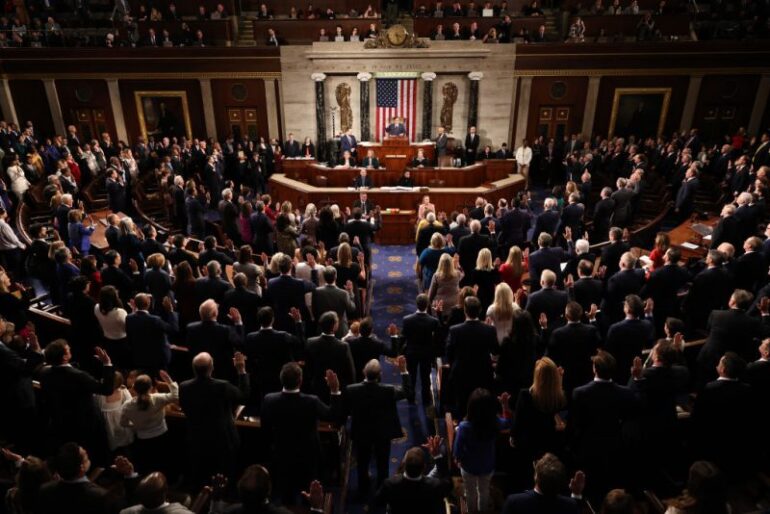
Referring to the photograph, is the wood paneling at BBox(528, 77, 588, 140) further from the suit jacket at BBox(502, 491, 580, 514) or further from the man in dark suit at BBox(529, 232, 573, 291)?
the suit jacket at BBox(502, 491, 580, 514)

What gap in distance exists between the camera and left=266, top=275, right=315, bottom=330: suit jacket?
202 inches

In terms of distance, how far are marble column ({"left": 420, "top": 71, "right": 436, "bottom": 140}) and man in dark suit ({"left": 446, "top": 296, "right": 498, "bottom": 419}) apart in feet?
41.3

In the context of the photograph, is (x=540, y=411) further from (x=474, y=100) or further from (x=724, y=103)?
(x=724, y=103)

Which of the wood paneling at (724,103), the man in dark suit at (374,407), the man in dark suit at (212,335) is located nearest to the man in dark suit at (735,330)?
the man in dark suit at (374,407)

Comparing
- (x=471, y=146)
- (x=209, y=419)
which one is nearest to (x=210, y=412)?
(x=209, y=419)

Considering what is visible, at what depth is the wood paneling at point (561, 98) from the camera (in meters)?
15.6

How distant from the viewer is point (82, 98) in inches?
638

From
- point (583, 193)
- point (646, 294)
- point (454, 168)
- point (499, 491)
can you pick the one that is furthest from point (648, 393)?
point (454, 168)

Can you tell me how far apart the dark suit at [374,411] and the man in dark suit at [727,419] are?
7.15 feet

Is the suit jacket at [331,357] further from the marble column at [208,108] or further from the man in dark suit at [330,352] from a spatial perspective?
the marble column at [208,108]

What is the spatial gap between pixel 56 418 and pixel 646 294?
5653mm

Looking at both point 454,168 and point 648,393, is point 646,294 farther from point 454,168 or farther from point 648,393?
point 454,168

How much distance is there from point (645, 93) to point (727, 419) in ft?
47.5

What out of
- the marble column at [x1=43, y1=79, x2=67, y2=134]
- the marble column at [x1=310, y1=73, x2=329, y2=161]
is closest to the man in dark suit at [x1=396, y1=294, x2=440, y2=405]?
the marble column at [x1=310, y1=73, x2=329, y2=161]
